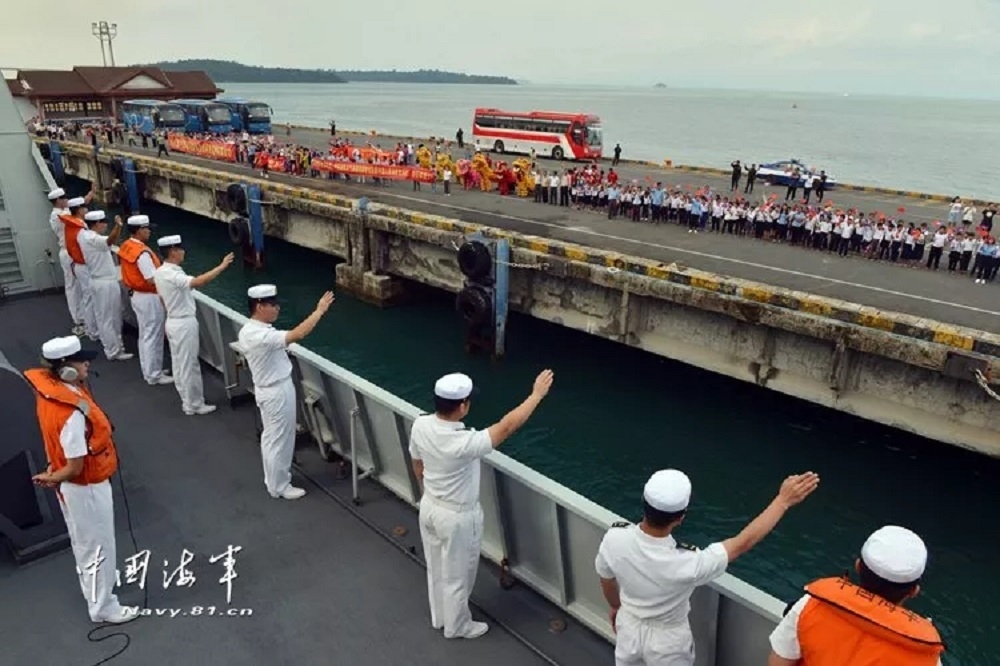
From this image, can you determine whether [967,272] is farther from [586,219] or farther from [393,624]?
[393,624]

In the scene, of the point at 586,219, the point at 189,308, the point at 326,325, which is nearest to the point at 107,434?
the point at 189,308

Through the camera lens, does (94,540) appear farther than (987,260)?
No

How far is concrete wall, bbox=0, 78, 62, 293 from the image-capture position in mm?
9922

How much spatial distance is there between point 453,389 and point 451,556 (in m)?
1.00

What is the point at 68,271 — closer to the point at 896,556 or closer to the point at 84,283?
the point at 84,283

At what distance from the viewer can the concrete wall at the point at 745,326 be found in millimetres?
10406

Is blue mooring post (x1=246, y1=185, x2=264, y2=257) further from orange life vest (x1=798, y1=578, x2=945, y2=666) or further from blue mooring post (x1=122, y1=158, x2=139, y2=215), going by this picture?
orange life vest (x1=798, y1=578, x2=945, y2=666)

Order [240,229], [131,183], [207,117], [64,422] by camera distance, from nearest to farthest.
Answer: [64,422]
[240,229]
[131,183]
[207,117]

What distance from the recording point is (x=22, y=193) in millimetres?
10055

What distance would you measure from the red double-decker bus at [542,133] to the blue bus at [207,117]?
56.2 feet

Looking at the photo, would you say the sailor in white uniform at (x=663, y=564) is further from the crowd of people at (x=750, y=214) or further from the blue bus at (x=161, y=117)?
the blue bus at (x=161, y=117)

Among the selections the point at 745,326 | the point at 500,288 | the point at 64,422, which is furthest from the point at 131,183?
the point at 64,422

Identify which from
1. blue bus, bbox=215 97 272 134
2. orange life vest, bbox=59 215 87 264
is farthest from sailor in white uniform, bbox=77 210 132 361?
blue bus, bbox=215 97 272 134

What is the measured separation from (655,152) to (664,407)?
63614 millimetres
